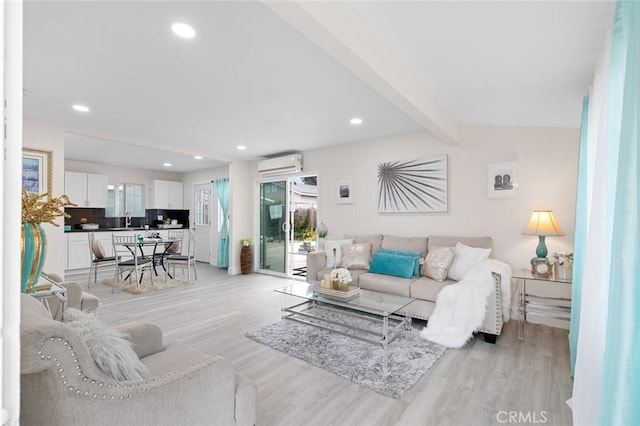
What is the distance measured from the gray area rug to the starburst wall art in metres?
1.77

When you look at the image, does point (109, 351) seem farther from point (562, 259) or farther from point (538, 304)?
point (562, 259)

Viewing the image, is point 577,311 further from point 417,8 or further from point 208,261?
point 208,261

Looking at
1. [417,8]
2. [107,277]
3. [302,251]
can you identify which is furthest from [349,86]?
[107,277]

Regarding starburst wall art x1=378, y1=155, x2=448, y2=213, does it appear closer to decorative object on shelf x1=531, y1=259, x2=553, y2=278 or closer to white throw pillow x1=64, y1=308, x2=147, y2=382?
decorative object on shelf x1=531, y1=259, x2=553, y2=278

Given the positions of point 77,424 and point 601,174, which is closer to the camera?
point 77,424

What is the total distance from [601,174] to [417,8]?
1.25 metres

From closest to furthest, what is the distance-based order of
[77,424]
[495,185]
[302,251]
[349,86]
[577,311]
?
[77,424]
[577,311]
[349,86]
[495,185]
[302,251]

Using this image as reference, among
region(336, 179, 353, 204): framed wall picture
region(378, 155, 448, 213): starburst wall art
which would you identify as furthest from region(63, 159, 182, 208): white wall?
region(378, 155, 448, 213): starburst wall art

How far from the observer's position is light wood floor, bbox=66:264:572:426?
1883 millimetres

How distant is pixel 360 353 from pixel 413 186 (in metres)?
2.51

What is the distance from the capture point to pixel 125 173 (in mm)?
7656

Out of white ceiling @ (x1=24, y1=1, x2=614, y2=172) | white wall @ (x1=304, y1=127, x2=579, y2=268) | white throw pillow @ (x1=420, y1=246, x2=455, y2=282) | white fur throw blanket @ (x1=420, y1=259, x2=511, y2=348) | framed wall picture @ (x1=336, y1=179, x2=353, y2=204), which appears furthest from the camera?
framed wall picture @ (x1=336, y1=179, x2=353, y2=204)

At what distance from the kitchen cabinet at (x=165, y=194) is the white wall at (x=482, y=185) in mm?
5371

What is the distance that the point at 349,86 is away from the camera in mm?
2766
